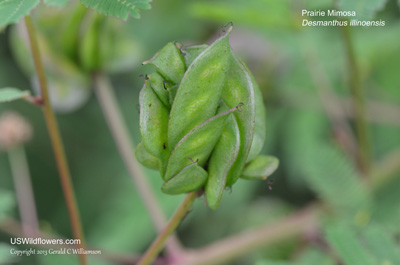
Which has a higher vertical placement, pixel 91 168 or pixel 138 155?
pixel 138 155

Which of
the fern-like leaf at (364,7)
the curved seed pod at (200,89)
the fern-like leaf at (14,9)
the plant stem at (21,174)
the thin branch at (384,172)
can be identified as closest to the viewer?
the curved seed pod at (200,89)

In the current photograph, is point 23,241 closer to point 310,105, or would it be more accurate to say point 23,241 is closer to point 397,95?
point 310,105

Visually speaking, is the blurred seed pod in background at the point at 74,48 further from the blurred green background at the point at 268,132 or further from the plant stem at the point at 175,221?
the plant stem at the point at 175,221

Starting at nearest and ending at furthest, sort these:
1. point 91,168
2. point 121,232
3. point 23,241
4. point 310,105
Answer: point 23,241 → point 121,232 → point 310,105 → point 91,168

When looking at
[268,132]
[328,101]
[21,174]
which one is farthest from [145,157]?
[21,174]

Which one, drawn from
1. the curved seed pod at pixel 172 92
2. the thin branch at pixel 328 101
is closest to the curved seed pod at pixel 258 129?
the curved seed pod at pixel 172 92

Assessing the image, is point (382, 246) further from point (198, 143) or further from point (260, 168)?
point (198, 143)

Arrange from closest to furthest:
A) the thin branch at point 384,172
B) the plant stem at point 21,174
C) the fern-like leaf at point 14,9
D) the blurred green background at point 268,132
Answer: the fern-like leaf at point 14,9 < the blurred green background at point 268,132 < the thin branch at point 384,172 < the plant stem at point 21,174

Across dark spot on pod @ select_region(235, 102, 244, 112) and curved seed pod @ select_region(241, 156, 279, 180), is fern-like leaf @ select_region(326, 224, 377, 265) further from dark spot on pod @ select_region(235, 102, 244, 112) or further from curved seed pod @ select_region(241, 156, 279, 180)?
dark spot on pod @ select_region(235, 102, 244, 112)

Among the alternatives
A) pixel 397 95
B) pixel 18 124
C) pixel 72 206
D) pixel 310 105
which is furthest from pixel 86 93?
pixel 397 95
